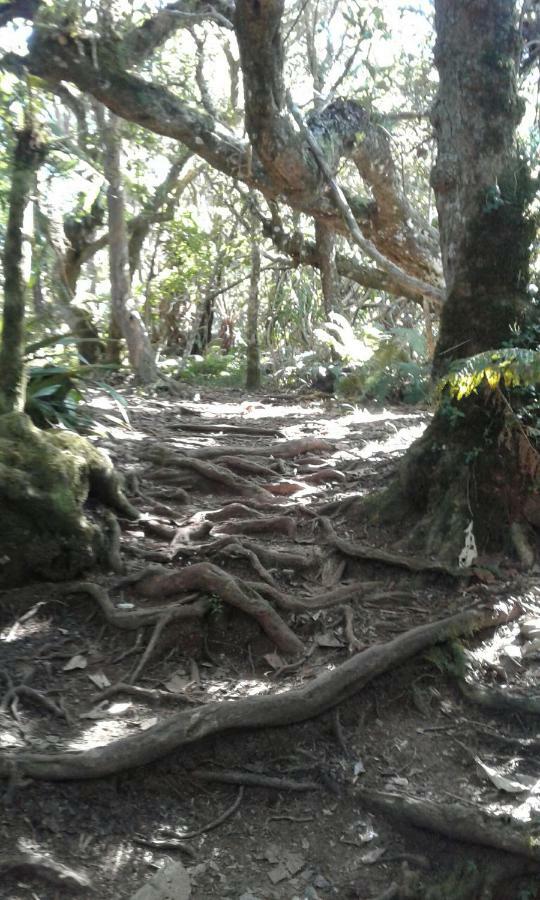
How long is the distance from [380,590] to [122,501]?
78.9 inches

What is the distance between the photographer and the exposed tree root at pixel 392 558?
229 inches

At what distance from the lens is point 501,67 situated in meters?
6.42

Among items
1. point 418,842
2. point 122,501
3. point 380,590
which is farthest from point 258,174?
point 418,842

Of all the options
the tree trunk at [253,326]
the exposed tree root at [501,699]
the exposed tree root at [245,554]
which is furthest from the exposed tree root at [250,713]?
the tree trunk at [253,326]

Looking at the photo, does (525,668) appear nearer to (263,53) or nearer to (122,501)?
(122,501)

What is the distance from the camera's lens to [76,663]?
4855 mm

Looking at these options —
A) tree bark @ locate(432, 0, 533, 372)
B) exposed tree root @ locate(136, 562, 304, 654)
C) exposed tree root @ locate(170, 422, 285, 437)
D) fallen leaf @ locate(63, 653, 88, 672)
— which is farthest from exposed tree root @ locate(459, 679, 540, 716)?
exposed tree root @ locate(170, 422, 285, 437)

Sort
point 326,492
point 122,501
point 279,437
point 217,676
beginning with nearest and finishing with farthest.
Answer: point 217,676 < point 122,501 < point 326,492 < point 279,437

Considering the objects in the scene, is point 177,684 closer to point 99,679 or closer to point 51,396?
point 99,679

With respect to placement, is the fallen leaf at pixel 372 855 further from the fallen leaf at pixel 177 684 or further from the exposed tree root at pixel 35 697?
the exposed tree root at pixel 35 697

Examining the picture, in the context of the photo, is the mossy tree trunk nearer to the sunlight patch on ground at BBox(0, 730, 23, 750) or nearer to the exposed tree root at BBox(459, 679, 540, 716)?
the sunlight patch on ground at BBox(0, 730, 23, 750)

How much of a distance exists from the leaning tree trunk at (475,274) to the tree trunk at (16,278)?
2807 mm

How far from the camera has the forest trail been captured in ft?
12.4

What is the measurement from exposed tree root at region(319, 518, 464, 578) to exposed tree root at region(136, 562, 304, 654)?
0.95 m
